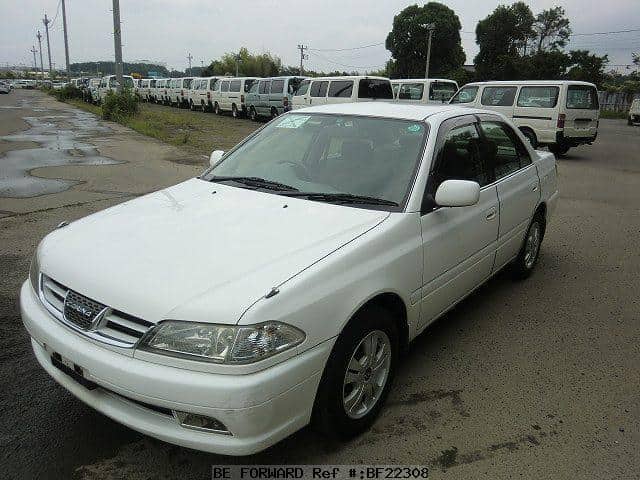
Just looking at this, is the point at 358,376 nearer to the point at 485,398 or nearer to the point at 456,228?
the point at 485,398

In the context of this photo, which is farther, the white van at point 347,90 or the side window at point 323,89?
the side window at point 323,89

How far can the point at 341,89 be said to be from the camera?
1722 cm

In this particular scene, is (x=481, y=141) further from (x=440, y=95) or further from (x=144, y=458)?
(x=440, y=95)

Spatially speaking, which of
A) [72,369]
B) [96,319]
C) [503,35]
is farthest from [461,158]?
[503,35]

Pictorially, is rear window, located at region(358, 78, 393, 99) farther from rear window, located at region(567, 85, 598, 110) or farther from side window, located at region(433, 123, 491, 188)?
side window, located at region(433, 123, 491, 188)

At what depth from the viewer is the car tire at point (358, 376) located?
94.3 inches

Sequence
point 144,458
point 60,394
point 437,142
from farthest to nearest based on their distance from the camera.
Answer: point 437,142
point 60,394
point 144,458

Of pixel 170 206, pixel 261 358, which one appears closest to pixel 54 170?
pixel 170 206

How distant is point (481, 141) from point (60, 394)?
10.7ft

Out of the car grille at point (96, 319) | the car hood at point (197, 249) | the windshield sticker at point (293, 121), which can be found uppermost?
the windshield sticker at point (293, 121)

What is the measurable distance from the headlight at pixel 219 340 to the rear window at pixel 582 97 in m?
13.3

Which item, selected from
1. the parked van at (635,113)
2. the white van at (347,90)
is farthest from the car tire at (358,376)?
the parked van at (635,113)

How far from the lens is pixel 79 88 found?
38.7 m

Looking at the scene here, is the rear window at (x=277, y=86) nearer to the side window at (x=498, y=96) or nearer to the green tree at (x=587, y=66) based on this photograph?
the side window at (x=498, y=96)
